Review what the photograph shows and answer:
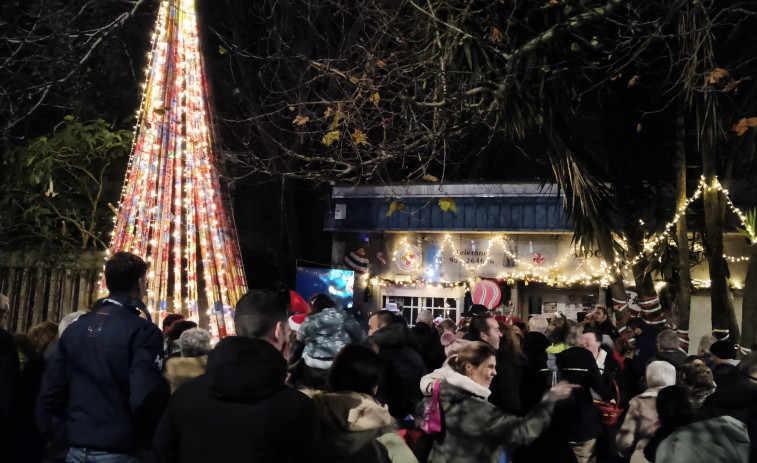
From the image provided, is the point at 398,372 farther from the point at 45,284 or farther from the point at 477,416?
the point at 45,284

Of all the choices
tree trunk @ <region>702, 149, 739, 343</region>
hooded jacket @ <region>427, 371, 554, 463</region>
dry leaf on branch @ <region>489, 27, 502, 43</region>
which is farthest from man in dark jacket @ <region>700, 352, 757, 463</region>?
tree trunk @ <region>702, 149, 739, 343</region>

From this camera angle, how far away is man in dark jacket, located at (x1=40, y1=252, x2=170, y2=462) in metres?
3.70

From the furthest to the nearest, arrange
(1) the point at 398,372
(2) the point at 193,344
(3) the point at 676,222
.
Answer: (3) the point at 676,222 < (1) the point at 398,372 < (2) the point at 193,344

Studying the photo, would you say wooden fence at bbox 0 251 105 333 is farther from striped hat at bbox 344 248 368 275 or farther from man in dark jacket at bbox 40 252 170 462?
man in dark jacket at bbox 40 252 170 462


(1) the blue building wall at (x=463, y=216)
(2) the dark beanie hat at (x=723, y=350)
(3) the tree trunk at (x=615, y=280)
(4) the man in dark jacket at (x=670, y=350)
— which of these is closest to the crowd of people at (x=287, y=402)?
(4) the man in dark jacket at (x=670, y=350)

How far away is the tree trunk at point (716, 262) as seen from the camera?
1123cm

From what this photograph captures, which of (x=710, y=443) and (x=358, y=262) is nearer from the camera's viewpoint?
(x=710, y=443)

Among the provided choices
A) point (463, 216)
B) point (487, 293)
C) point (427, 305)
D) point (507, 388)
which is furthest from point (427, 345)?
point (427, 305)

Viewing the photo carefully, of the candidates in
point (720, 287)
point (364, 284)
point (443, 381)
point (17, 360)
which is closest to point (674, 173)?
point (720, 287)

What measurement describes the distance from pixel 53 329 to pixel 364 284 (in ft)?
40.2

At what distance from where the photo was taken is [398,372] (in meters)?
5.75

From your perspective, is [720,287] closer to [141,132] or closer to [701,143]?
[701,143]

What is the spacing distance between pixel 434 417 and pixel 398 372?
136 centimetres

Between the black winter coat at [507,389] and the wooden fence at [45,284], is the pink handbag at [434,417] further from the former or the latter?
the wooden fence at [45,284]
